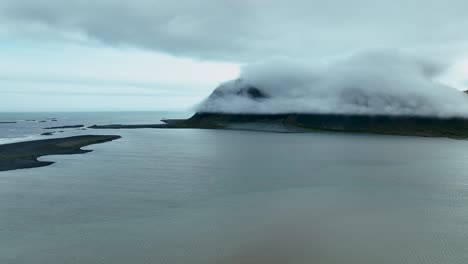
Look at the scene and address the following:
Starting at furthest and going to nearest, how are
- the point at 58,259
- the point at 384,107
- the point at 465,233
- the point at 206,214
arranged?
the point at 384,107, the point at 206,214, the point at 465,233, the point at 58,259

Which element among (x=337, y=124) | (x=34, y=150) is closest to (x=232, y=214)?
(x=34, y=150)

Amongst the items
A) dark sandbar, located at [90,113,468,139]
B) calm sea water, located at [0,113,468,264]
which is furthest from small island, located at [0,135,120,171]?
dark sandbar, located at [90,113,468,139]

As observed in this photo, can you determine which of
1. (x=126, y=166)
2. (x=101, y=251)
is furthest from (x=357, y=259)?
(x=126, y=166)

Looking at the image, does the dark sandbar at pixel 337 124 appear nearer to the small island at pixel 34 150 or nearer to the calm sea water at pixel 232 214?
the small island at pixel 34 150

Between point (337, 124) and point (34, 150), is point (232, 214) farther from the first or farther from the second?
point (337, 124)

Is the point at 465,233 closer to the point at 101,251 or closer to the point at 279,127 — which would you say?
the point at 101,251

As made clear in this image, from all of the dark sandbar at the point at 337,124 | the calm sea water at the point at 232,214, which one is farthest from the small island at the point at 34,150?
the dark sandbar at the point at 337,124

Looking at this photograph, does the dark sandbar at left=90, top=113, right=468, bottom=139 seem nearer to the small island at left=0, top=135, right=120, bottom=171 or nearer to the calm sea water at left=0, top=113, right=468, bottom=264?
the small island at left=0, top=135, right=120, bottom=171

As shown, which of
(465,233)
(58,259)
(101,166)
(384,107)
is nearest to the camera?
(58,259)
